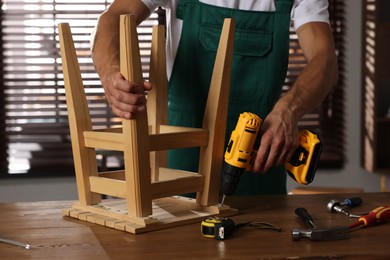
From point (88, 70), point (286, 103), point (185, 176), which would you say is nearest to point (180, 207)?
point (185, 176)

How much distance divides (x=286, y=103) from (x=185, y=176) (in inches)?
12.9

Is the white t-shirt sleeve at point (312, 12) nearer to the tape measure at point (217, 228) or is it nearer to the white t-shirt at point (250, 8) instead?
the white t-shirt at point (250, 8)

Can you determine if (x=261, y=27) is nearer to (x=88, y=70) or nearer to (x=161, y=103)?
(x=161, y=103)

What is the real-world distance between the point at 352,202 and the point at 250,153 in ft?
1.21

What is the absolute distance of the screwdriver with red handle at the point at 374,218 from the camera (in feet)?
5.73

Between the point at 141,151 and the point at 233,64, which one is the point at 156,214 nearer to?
the point at 141,151

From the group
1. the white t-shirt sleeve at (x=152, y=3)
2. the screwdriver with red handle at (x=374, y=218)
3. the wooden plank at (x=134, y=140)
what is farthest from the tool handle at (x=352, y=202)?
the white t-shirt sleeve at (x=152, y=3)

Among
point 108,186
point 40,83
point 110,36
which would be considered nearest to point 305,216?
point 108,186

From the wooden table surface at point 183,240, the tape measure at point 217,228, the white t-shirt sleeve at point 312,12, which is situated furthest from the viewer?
the white t-shirt sleeve at point 312,12

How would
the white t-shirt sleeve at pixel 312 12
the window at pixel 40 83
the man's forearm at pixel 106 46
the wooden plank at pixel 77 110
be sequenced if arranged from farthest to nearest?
the window at pixel 40 83 → the white t-shirt sleeve at pixel 312 12 → the man's forearm at pixel 106 46 → the wooden plank at pixel 77 110

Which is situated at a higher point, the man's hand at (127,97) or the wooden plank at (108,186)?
the man's hand at (127,97)

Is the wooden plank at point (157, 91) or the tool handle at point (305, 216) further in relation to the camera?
the wooden plank at point (157, 91)

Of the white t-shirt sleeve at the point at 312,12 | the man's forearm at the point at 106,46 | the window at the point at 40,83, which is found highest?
the white t-shirt sleeve at the point at 312,12

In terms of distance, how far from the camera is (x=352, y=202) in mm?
1988
